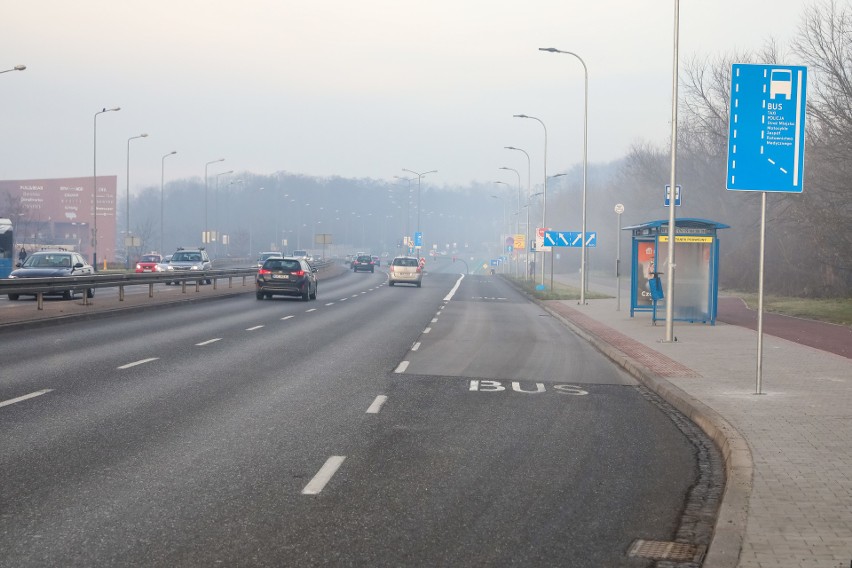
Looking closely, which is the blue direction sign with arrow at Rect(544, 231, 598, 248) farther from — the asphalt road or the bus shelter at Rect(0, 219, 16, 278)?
the asphalt road

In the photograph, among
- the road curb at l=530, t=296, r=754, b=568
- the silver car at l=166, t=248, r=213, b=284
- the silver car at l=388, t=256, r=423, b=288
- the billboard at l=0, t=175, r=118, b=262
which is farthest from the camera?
the billboard at l=0, t=175, r=118, b=262

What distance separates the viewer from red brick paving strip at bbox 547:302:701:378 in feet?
51.6

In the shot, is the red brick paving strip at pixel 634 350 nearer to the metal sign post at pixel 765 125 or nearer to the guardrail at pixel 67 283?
the metal sign post at pixel 765 125

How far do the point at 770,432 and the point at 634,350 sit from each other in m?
Result: 9.71

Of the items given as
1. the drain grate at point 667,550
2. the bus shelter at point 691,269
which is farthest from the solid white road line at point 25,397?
the bus shelter at point 691,269

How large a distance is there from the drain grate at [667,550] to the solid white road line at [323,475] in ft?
7.56

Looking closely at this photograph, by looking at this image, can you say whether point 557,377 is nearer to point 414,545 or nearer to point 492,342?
point 492,342

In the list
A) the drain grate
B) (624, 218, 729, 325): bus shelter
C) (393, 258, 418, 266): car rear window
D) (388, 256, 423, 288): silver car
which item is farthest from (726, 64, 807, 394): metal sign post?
(393, 258, 418, 266): car rear window

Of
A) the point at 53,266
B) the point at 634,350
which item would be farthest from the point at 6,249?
the point at 634,350

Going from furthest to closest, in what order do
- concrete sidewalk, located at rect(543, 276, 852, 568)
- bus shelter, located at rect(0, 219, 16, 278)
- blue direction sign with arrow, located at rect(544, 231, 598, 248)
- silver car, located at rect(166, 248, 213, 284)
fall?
1. silver car, located at rect(166, 248, 213, 284)
2. blue direction sign with arrow, located at rect(544, 231, 598, 248)
3. bus shelter, located at rect(0, 219, 16, 278)
4. concrete sidewalk, located at rect(543, 276, 852, 568)

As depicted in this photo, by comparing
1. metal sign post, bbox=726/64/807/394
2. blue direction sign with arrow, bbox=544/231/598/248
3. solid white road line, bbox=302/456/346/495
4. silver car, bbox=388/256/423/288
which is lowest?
solid white road line, bbox=302/456/346/495

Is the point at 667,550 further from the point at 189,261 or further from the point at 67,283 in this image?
the point at 189,261

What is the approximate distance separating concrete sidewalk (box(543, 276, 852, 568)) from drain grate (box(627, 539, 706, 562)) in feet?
0.46

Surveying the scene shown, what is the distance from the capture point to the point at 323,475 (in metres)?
7.96
